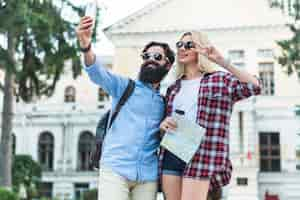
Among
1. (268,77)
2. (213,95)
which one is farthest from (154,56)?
(268,77)

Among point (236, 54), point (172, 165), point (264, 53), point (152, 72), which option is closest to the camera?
point (172, 165)

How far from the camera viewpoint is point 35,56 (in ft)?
55.1

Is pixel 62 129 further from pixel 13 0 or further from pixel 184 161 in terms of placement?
pixel 184 161

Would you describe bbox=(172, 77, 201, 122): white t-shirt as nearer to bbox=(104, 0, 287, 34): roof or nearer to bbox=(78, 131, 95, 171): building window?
bbox=(104, 0, 287, 34): roof

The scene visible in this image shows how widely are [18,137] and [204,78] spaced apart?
2896cm

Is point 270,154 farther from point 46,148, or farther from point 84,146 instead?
point 46,148

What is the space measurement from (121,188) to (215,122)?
0.68 m

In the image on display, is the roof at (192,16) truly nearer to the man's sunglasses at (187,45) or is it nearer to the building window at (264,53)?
the building window at (264,53)

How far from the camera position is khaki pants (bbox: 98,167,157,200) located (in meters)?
3.33

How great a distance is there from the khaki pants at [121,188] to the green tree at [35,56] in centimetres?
1217

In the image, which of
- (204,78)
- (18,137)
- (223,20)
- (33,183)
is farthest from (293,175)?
(204,78)

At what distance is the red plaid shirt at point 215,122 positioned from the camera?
3260mm

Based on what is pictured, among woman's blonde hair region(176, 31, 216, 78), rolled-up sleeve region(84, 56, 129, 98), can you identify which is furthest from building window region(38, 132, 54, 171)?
woman's blonde hair region(176, 31, 216, 78)

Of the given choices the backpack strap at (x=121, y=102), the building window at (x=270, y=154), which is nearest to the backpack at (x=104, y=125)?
the backpack strap at (x=121, y=102)
